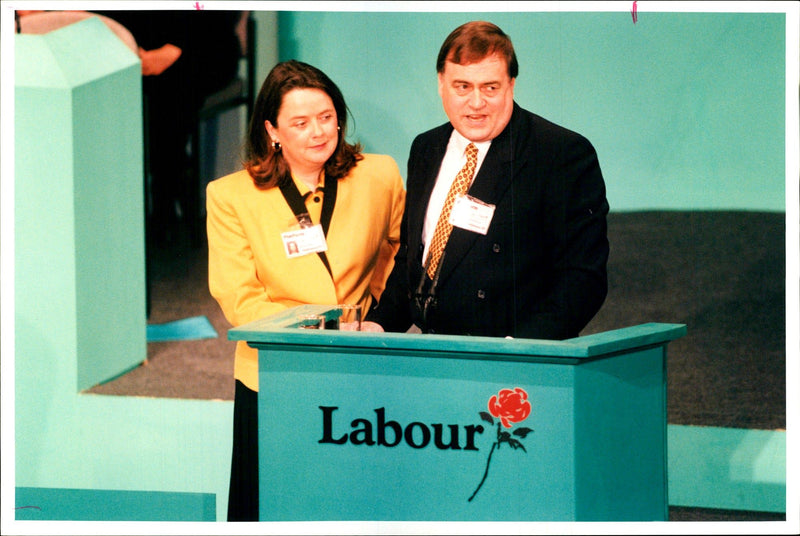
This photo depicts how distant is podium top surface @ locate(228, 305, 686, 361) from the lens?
2834 mm

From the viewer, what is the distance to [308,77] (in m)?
3.78

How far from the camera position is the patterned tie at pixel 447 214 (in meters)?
3.59

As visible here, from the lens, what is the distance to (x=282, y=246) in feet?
12.3

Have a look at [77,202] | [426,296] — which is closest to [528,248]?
[426,296]

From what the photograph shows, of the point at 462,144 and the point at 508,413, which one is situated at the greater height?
the point at 462,144

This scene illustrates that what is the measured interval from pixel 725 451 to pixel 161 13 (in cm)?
260

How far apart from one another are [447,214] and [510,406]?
0.84 metres

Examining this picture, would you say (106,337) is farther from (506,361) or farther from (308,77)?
(506,361)

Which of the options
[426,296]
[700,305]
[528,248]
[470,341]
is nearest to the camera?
[470,341]

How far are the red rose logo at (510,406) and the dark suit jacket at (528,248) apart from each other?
0.48m

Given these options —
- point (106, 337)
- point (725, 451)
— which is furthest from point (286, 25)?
point (725, 451)

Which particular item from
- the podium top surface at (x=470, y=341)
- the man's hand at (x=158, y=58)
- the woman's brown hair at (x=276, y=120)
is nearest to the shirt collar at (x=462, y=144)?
the woman's brown hair at (x=276, y=120)

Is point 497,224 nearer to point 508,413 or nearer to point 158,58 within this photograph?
point 508,413

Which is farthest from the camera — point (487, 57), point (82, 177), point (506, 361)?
point (82, 177)
